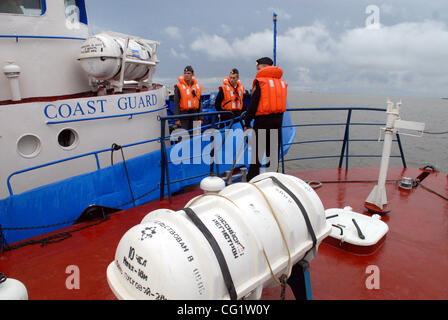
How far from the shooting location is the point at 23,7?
196 inches

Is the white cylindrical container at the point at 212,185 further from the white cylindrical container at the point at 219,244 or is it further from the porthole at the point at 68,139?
the porthole at the point at 68,139

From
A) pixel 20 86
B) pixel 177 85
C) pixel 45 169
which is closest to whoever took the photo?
pixel 45 169

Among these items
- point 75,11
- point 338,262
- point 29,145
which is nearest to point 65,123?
point 29,145

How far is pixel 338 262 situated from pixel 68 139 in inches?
180

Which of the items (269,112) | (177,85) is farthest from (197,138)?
(177,85)

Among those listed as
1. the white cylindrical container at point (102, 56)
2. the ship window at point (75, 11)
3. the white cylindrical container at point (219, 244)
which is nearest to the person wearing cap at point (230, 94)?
the white cylindrical container at point (102, 56)

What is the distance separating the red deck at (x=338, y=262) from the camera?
8.71 ft

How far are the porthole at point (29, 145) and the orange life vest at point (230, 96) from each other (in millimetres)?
4014

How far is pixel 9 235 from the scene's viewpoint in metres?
3.56

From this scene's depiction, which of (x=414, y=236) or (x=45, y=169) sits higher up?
(x=45, y=169)

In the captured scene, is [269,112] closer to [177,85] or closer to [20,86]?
[177,85]

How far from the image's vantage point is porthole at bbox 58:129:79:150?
16.2ft
